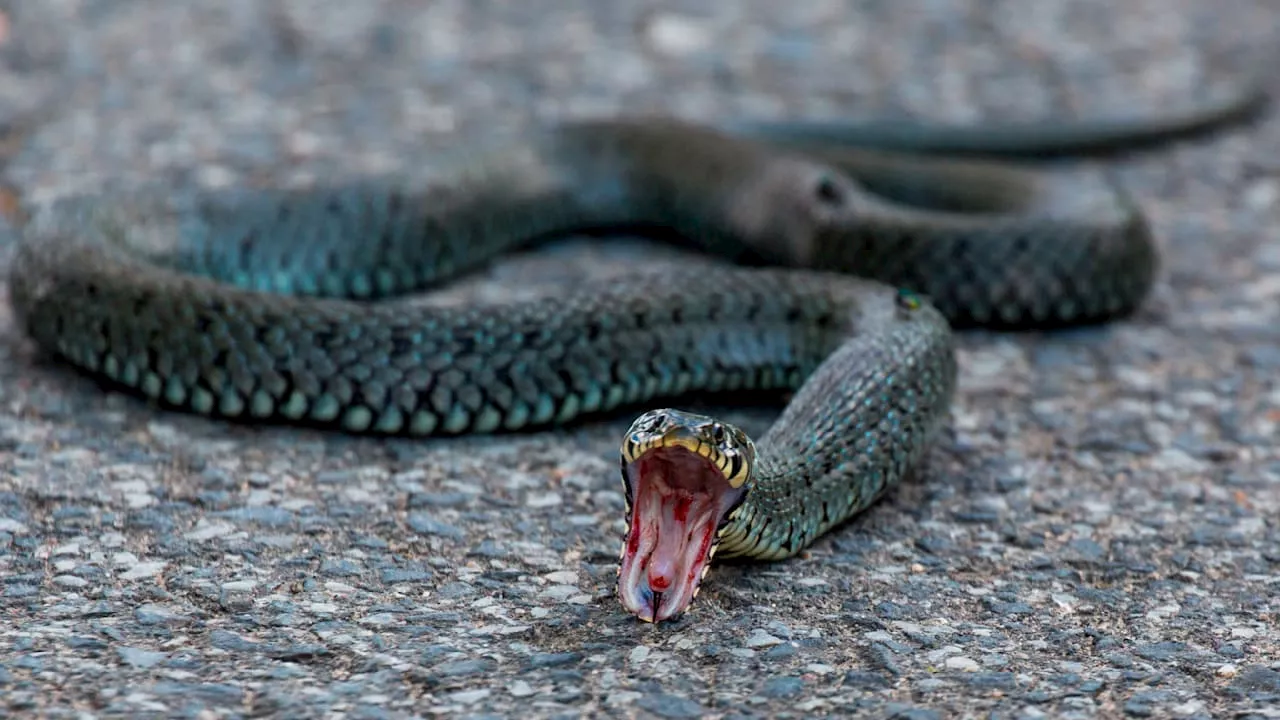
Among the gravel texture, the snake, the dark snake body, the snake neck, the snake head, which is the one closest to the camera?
the gravel texture

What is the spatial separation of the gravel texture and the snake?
120mm

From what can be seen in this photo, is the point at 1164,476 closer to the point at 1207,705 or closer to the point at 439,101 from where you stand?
the point at 1207,705

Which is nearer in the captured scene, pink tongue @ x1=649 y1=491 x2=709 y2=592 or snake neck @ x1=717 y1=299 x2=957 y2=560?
pink tongue @ x1=649 y1=491 x2=709 y2=592

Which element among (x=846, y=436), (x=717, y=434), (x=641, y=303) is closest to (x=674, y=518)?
(x=717, y=434)

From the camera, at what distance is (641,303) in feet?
15.9

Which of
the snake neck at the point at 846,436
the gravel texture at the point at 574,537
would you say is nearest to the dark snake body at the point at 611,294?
the snake neck at the point at 846,436

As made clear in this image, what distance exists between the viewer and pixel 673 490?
3.46 m

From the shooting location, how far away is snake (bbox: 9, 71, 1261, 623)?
397cm

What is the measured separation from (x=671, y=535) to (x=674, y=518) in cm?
4

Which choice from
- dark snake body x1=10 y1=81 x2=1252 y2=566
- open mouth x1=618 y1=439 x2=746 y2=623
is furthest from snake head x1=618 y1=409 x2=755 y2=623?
dark snake body x1=10 y1=81 x2=1252 y2=566

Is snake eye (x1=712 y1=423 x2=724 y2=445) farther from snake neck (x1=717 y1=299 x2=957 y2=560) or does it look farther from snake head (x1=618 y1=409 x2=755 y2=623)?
snake neck (x1=717 y1=299 x2=957 y2=560)

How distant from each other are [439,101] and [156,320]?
3212mm

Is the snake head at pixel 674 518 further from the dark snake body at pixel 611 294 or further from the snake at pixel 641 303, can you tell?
the dark snake body at pixel 611 294

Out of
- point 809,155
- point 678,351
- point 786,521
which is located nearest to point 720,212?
point 809,155
